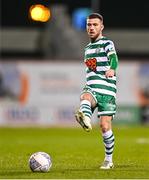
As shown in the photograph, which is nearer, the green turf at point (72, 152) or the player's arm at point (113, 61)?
the green turf at point (72, 152)

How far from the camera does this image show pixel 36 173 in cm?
1442

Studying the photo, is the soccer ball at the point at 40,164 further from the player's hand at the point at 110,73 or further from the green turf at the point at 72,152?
the player's hand at the point at 110,73

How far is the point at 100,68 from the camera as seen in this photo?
15227mm

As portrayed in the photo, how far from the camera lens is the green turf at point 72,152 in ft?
47.2

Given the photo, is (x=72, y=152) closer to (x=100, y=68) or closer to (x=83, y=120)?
(x=100, y=68)

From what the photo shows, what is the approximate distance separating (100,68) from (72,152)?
17.8ft

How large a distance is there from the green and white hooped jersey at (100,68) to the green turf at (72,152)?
136 cm

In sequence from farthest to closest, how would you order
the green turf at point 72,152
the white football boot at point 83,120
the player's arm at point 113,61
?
the player's arm at point 113,61, the white football boot at point 83,120, the green turf at point 72,152

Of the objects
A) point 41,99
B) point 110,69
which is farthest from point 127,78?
point 110,69

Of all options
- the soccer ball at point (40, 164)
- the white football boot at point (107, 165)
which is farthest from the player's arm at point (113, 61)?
the soccer ball at point (40, 164)

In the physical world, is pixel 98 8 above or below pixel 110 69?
above

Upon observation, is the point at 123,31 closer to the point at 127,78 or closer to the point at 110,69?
the point at 127,78

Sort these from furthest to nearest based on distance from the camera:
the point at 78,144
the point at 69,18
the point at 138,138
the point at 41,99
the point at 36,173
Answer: the point at 69,18
the point at 41,99
the point at 138,138
the point at 78,144
the point at 36,173

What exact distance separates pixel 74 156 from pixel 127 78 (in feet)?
55.5
